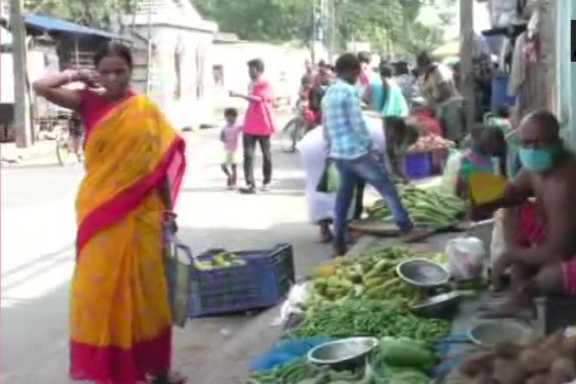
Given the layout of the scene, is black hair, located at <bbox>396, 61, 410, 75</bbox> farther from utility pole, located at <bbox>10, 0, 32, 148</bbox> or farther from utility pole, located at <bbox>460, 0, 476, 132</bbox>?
utility pole, located at <bbox>10, 0, 32, 148</bbox>

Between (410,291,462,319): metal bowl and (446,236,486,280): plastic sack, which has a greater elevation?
(446,236,486,280): plastic sack

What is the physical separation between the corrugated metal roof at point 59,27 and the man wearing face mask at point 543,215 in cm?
2033

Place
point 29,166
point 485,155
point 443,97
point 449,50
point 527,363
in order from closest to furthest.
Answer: point 527,363, point 485,155, point 443,97, point 29,166, point 449,50

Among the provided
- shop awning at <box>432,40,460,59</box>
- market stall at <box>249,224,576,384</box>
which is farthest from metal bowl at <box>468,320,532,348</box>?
shop awning at <box>432,40,460,59</box>

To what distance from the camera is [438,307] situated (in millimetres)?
5793

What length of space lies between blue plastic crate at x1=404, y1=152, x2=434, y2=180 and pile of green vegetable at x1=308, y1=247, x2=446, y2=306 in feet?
20.4

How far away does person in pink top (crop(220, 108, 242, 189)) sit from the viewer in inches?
576

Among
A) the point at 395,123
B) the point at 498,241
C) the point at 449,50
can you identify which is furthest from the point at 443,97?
the point at 449,50

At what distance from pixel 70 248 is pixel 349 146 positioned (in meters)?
2.85

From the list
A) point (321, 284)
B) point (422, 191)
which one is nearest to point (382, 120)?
point (422, 191)

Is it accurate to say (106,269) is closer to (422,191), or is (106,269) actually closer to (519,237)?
(519,237)

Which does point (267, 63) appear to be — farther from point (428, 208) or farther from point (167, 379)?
point (167, 379)

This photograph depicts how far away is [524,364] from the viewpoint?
3.79 meters

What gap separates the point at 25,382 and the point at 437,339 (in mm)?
2169
